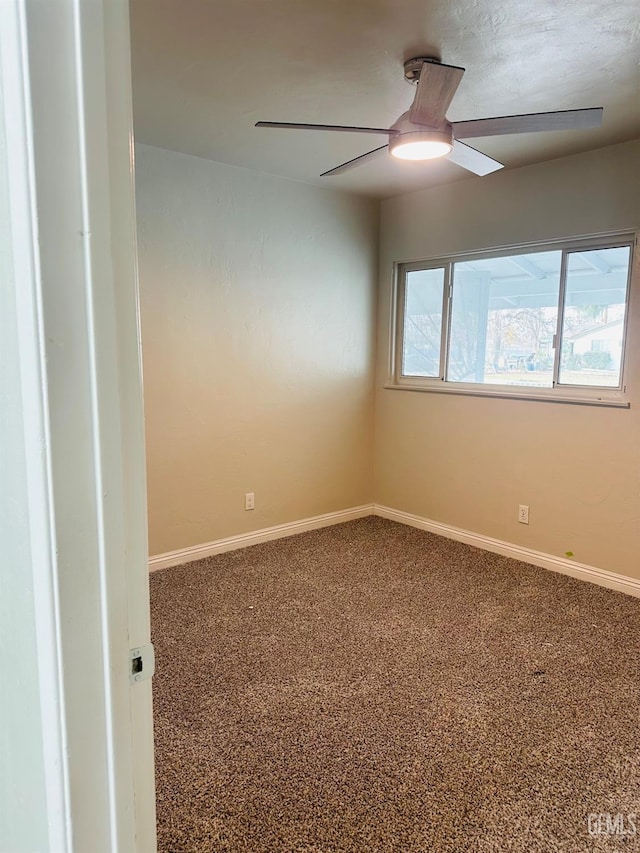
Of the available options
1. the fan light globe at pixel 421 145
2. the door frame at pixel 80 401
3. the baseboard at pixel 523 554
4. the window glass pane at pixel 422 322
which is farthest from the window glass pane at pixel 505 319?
the door frame at pixel 80 401

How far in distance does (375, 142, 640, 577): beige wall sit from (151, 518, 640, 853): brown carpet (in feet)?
1.30

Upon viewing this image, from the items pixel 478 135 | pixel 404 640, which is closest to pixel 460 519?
pixel 404 640

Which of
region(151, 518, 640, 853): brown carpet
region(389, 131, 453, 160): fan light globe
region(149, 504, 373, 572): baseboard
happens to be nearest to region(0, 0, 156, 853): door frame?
region(151, 518, 640, 853): brown carpet

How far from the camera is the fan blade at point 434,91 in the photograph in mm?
1748

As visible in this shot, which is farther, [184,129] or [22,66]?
[184,129]

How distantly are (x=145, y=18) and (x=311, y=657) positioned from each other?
2.52 meters

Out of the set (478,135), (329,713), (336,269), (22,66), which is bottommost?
(329,713)

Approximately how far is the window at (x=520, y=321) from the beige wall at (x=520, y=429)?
0.34ft

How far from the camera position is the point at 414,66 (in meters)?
2.13

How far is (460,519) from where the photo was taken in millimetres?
3994

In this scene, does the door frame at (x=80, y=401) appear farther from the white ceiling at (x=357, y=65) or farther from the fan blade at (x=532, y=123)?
the fan blade at (x=532, y=123)

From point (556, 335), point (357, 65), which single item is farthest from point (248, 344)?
point (556, 335)

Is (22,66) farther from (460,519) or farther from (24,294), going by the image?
(460,519)

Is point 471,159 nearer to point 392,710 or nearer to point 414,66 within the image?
point 414,66
